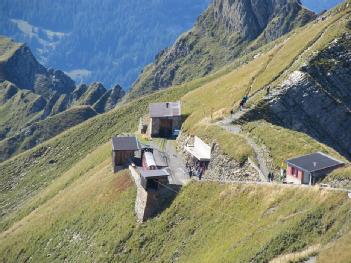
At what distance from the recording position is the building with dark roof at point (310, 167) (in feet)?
230

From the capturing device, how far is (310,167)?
7112cm

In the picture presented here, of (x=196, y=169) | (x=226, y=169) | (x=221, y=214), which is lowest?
(x=221, y=214)

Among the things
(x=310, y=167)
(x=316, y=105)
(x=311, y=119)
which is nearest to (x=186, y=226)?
(x=310, y=167)

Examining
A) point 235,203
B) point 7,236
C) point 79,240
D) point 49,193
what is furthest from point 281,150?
point 49,193

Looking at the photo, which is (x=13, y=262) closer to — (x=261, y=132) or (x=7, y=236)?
(x=7, y=236)

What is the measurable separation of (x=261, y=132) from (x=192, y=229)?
78.9 feet

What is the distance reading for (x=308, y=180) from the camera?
7112 cm

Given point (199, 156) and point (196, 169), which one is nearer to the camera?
point (196, 169)

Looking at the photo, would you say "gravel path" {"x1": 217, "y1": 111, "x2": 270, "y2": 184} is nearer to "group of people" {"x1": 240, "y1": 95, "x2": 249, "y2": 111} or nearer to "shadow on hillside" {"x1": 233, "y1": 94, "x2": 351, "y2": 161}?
"group of people" {"x1": 240, "y1": 95, "x2": 249, "y2": 111}

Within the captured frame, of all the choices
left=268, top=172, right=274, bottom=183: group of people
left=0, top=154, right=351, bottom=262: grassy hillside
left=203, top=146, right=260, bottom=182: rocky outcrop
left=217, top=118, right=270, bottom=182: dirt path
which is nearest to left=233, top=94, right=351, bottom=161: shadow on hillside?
left=217, top=118, right=270, bottom=182: dirt path

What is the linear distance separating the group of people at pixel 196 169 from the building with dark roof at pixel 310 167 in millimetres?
18362

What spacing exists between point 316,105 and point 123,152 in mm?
33613

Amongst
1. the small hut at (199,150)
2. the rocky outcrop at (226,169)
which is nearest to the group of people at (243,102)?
the small hut at (199,150)

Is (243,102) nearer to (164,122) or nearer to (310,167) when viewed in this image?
(164,122)
